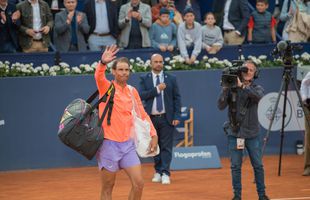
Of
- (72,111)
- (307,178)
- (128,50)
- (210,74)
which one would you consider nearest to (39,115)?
(128,50)

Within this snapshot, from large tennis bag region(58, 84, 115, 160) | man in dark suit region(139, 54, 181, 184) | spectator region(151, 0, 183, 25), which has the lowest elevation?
man in dark suit region(139, 54, 181, 184)

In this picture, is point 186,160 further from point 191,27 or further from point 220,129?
point 191,27

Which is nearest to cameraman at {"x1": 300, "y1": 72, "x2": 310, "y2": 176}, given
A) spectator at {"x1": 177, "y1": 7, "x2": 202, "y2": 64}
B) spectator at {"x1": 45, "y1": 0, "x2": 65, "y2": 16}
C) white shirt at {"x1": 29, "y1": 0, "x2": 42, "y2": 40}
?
spectator at {"x1": 177, "y1": 7, "x2": 202, "y2": 64}

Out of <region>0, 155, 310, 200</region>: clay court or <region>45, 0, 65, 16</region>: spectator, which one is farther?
<region>45, 0, 65, 16</region>: spectator

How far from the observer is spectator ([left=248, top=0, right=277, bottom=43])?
19.3m

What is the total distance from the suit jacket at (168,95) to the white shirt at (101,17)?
10.5 ft

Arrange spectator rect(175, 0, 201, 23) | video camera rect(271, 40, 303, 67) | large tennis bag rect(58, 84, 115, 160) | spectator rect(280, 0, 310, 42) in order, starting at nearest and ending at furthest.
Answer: large tennis bag rect(58, 84, 115, 160)
video camera rect(271, 40, 303, 67)
spectator rect(280, 0, 310, 42)
spectator rect(175, 0, 201, 23)

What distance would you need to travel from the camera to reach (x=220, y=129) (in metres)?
18.5

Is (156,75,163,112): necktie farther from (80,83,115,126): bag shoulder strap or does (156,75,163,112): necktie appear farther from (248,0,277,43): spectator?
(248,0,277,43): spectator

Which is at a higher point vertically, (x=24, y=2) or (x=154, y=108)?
(x=24, y=2)

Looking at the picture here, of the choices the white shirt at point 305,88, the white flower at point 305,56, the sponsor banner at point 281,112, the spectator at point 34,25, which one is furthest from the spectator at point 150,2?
the white shirt at point 305,88

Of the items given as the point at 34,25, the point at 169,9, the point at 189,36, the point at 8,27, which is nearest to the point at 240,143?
the point at 189,36

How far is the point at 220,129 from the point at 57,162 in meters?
3.44

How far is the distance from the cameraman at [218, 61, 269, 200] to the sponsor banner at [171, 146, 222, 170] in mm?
4247
